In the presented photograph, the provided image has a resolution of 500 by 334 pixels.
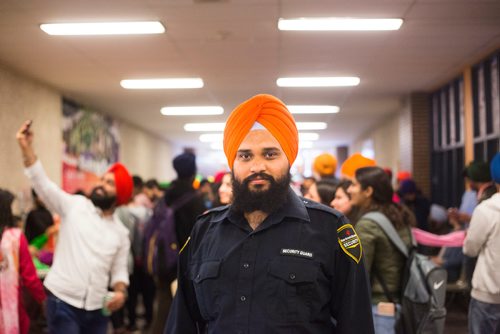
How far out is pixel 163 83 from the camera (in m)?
9.73

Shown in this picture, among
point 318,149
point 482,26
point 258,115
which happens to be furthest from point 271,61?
point 318,149

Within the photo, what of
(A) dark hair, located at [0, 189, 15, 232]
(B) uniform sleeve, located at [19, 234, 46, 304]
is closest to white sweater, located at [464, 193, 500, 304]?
(B) uniform sleeve, located at [19, 234, 46, 304]

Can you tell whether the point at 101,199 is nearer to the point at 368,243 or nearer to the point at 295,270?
the point at 368,243

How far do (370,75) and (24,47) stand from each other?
16.7ft

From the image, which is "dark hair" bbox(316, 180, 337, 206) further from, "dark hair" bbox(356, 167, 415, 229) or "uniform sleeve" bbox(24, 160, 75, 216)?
"uniform sleeve" bbox(24, 160, 75, 216)

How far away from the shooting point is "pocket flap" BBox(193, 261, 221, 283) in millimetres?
1981

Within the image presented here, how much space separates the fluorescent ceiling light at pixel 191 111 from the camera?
41.5ft

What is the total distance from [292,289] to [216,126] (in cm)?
1407

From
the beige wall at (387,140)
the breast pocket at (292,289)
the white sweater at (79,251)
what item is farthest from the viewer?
the beige wall at (387,140)

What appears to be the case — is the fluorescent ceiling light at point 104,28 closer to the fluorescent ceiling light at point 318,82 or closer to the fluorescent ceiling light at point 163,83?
the fluorescent ceiling light at point 163,83

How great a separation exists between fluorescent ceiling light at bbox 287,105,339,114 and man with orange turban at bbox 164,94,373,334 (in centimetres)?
1027

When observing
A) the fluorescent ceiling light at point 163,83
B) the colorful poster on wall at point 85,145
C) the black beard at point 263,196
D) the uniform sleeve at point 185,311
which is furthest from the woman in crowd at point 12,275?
the colorful poster on wall at point 85,145

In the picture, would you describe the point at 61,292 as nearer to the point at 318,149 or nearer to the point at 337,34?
the point at 337,34

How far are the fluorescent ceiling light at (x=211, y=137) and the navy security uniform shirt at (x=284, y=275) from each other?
1529 cm
